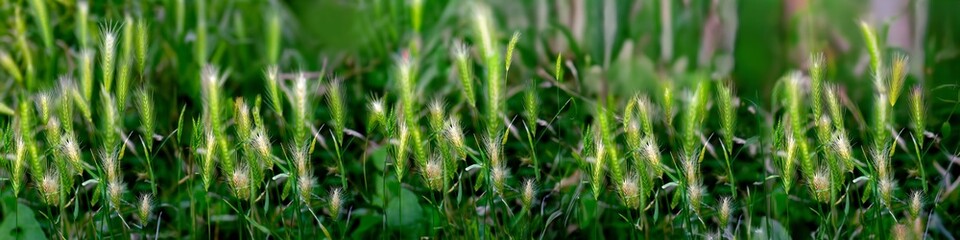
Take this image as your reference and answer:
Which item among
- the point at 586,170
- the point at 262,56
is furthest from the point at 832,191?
the point at 262,56

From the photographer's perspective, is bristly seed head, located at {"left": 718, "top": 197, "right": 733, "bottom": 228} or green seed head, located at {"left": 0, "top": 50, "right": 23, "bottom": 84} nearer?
bristly seed head, located at {"left": 718, "top": 197, "right": 733, "bottom": 228}

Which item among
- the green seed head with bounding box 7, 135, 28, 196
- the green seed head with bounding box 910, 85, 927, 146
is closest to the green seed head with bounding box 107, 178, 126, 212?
the green seed head with bounding box 7, 135, 28, 196

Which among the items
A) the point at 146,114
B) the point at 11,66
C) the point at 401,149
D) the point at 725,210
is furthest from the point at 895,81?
the point at 11,66

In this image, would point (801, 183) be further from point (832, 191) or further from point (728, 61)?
point (728, 61)

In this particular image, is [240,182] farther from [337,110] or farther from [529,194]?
[529,194]

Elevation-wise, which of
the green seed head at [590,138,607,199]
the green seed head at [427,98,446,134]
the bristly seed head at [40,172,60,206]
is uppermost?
the green seed head at [427,98,446,134]

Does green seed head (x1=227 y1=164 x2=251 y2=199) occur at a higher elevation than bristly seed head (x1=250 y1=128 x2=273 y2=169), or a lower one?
lower

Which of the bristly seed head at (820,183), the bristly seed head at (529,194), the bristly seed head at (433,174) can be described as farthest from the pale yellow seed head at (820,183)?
the bristly seed head at (433,174)

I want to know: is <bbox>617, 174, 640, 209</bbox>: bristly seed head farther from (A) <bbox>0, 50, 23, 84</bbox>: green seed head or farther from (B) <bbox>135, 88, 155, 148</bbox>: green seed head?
(A) <bbox>0, 50, 23, 84</bbox>: green seed head

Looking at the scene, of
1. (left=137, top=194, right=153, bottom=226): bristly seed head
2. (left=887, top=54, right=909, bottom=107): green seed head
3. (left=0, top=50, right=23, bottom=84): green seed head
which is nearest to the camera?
(left=887, top=54, right=909, bottom=107): green seed head
